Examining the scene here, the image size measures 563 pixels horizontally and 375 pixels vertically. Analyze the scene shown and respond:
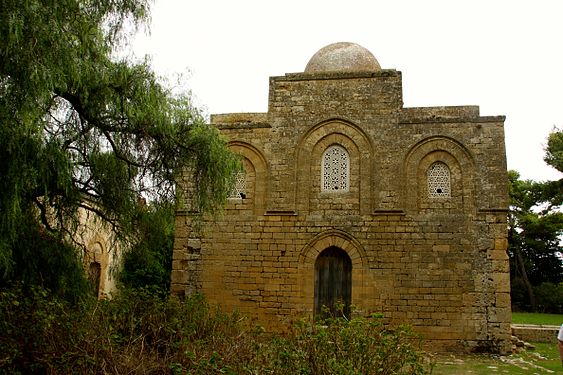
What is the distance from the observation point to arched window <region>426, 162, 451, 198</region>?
1166 centimetres

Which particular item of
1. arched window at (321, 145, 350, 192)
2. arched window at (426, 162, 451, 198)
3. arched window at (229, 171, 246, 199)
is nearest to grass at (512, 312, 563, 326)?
arched window at (426, 162, 451, 198)

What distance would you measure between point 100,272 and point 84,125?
41.0ft

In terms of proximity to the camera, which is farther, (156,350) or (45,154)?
(45,154)

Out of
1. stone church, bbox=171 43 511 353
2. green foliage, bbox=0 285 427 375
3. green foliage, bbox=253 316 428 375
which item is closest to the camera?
green foliage, bbox=253 316 428 375

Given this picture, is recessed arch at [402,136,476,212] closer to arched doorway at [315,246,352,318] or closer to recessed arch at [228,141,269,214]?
arched doorway at [315,246,352,318]

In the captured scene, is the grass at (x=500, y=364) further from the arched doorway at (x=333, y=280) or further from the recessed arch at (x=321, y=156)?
the recessed arch at (x=321, y=156)

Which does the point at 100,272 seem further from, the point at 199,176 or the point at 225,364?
the point at 225,364

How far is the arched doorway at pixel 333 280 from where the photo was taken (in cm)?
1158

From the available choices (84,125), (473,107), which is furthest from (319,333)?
(473,107)

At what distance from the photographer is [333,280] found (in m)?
11.7

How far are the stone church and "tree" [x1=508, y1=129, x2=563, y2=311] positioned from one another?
14.9m

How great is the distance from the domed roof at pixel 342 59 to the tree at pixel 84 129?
5.76 meters

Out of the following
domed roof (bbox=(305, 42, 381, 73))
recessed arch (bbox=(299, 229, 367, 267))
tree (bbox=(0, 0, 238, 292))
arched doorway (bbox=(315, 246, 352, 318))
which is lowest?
arched doorway (bbox=(315, 246, 352, 318))

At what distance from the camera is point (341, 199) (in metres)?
11.9
